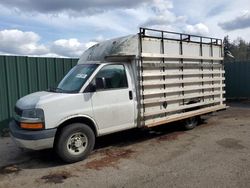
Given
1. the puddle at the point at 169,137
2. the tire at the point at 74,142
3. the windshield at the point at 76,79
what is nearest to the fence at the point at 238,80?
the puddle at the point at 169,137

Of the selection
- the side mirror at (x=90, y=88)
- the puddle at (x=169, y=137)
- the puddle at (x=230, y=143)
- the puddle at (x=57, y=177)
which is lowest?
the puddle at (x=57, y=177)

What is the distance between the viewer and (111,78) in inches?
263

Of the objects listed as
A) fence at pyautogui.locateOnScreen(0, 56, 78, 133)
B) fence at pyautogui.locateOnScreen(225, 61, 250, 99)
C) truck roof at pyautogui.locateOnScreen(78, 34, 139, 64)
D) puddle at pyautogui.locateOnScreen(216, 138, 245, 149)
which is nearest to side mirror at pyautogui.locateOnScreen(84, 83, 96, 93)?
truck roof at pyautogui.locateOnScreen(78, 34, 139, 64)

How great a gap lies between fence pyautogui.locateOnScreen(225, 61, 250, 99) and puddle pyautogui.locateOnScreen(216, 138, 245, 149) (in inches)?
368

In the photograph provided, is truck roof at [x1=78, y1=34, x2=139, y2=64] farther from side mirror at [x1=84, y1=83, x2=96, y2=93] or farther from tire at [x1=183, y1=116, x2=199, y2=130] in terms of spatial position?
tire at [x1=183, y1=116, x2=199, y2=130]

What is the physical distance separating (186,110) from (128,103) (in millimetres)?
2405

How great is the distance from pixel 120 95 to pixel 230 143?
2877mm

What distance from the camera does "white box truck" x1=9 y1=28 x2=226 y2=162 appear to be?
19.0 feet

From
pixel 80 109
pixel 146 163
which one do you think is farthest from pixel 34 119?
pixel 146 163

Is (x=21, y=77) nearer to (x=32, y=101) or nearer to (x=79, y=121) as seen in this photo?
(x=32, y=101)

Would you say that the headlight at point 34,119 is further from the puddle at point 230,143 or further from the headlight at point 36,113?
the puddle at point 230,143

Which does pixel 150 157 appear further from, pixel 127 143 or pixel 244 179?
pixel 244 179

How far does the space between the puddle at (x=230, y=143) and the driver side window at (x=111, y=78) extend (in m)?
2.67

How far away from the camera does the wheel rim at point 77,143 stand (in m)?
5.99
